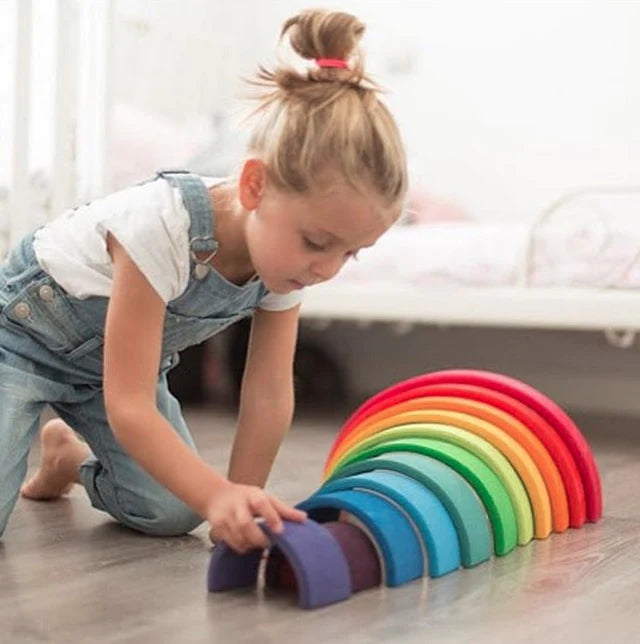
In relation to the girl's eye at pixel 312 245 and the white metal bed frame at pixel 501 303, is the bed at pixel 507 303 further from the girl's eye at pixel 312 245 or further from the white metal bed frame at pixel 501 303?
the girl's eye at pixel 312 245

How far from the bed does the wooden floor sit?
907mm

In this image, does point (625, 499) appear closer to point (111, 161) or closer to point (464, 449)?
point (464, 449)

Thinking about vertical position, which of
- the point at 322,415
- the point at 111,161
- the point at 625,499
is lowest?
the point at 322,415

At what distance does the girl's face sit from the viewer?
3.80 ft

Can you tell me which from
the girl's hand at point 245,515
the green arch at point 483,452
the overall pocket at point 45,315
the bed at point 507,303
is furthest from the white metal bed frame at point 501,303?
the girl's hand at point 245,515

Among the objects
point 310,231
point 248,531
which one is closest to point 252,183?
point 310,231

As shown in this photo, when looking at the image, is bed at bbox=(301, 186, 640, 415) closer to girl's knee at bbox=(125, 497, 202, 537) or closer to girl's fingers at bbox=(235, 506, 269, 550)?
girl's knee at bbox=(125, 497, 202, 537)

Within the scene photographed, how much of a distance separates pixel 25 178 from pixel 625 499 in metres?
1.19

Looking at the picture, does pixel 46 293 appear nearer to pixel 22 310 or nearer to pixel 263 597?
pixel 22 310

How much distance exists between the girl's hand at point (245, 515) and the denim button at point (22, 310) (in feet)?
1.35

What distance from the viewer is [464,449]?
1440mm

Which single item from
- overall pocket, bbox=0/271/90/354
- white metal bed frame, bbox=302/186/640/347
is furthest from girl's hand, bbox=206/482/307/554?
white metal bed frame, bbox=302/186/640/347

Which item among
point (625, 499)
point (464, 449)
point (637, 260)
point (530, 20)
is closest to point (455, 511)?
point (464, 449)

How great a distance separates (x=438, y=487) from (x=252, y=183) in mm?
369
